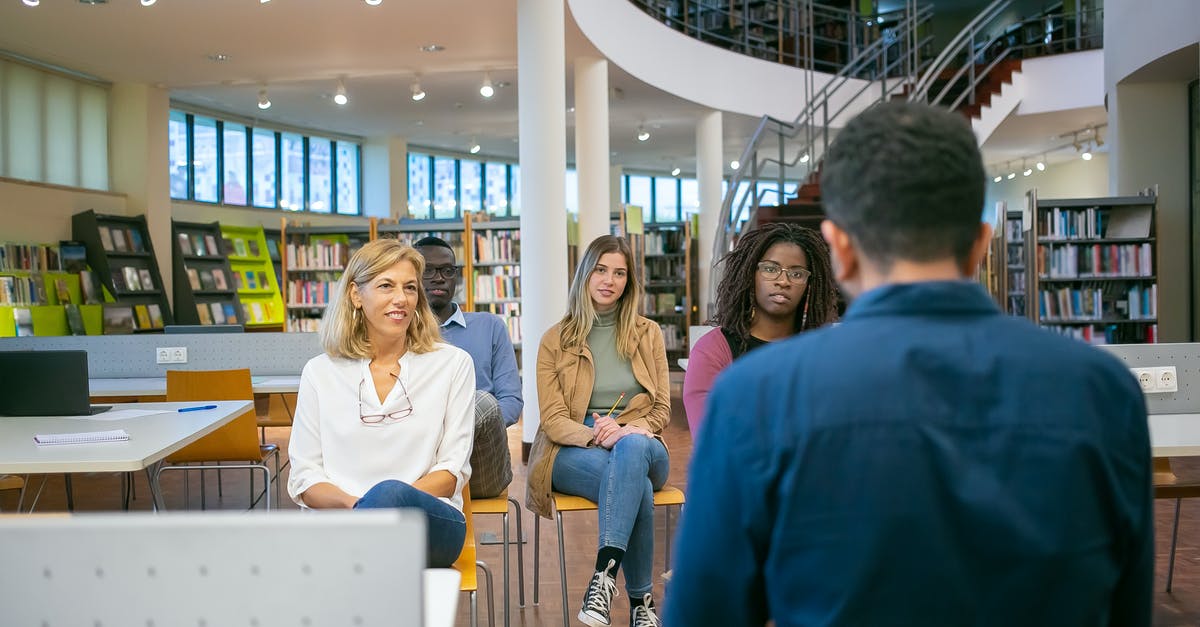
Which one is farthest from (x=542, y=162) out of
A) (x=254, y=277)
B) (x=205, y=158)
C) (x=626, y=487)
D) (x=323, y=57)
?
(x=205, y=158)

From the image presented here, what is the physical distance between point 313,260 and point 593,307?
8011 mm

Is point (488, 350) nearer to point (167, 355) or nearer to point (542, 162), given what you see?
point (167, 355)

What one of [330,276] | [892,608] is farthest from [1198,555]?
[330,276]

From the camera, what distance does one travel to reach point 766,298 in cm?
295

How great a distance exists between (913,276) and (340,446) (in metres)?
1.89

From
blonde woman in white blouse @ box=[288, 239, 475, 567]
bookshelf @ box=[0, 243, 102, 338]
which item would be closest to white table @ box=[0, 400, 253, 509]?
blonde woman in white blouse @ box=[288, 239, 475, 567]

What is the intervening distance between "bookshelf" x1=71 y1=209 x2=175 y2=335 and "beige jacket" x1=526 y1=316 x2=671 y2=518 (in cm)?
769

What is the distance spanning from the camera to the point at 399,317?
272cm

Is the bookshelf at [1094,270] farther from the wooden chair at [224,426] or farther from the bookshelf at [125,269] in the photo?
the bookshelf at [125,269]

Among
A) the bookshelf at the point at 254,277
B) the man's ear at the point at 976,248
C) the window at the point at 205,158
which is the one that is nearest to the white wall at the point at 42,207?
the bookshelf at the point at 254,277

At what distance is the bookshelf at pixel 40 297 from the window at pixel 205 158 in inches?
114

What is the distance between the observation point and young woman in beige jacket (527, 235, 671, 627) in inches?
119

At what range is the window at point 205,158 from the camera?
40.9ft

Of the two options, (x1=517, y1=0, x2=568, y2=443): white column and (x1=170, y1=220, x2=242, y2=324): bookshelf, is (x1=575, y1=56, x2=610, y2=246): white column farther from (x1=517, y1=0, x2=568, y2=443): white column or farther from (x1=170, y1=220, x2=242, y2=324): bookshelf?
(x1=170, y1=220, x2=242, y2=324): bookshelf
